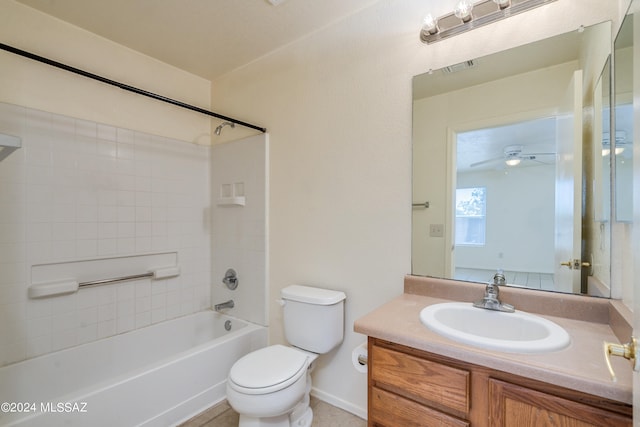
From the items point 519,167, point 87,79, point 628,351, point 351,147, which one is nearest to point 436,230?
point 519,167

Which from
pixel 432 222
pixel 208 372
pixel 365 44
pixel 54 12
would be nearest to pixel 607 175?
pixel 432 222

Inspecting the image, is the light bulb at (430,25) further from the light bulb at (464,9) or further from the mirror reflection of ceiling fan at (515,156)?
the mirror reflection of ceiling fan at (515,156)

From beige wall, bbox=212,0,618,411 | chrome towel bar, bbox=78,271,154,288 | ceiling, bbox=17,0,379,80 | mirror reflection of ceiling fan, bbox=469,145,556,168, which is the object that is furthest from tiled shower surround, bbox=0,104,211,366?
mirror reflection of ceiling fan, bbox=469,145,556,168

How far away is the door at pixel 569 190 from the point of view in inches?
46.4

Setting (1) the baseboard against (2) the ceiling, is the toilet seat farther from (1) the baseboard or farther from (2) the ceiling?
(2) the ceiling

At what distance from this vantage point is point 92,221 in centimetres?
196

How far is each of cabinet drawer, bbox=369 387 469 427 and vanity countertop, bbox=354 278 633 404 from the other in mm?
217

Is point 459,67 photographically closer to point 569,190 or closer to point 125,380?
point 569,190

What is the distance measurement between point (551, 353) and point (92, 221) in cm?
250

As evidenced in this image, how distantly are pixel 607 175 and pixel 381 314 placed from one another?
0.98 metres

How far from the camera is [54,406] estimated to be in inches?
51.9

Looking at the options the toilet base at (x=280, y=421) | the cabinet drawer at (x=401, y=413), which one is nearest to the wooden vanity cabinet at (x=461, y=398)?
the cabinet drawer at (x=401, y=413)

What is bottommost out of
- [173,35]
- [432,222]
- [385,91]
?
[432,222]

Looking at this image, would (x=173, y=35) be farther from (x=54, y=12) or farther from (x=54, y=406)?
(x=54, y=406)
